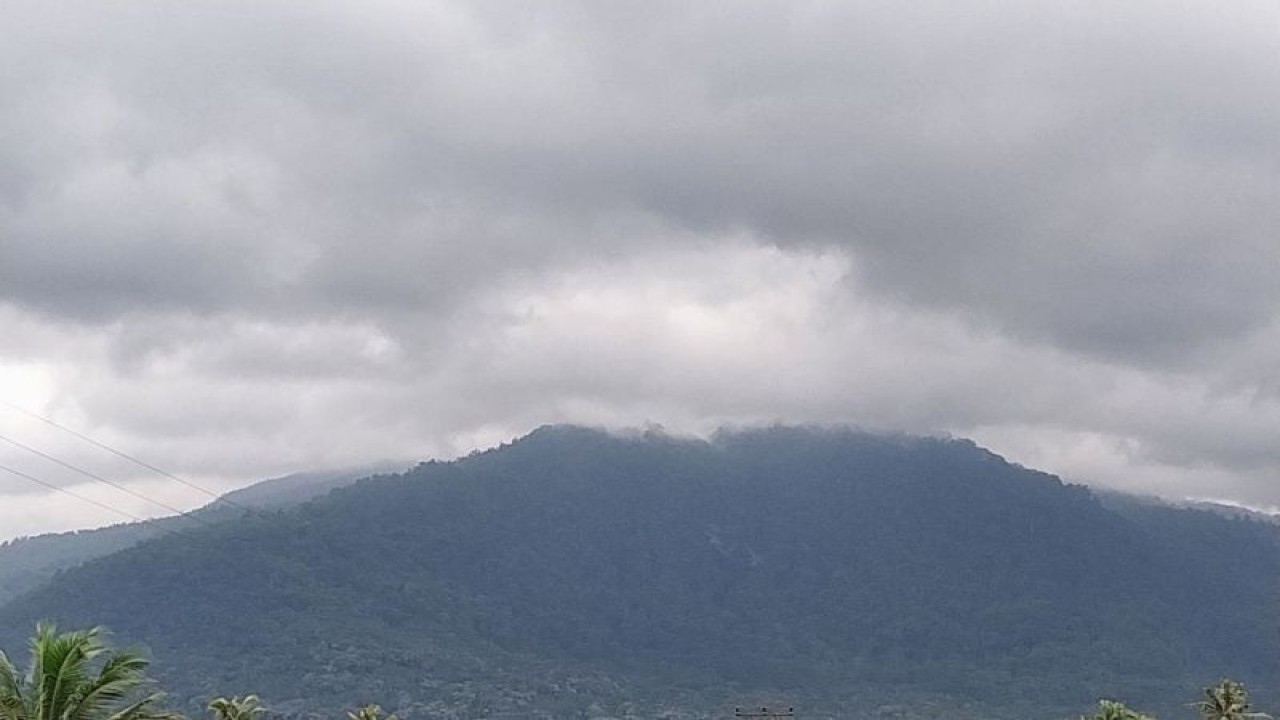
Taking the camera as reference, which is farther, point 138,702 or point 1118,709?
point 1118,709

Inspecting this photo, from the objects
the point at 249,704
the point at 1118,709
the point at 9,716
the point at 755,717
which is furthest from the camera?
the point at 755,717

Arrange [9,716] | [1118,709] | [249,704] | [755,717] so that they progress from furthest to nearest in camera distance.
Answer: [755,717] < [1118,709] < [249,704] < [9,716]

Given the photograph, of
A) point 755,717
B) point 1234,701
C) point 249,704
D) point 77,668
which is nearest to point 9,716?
point 77,668

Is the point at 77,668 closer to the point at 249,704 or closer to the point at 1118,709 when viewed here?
the point at 249,704

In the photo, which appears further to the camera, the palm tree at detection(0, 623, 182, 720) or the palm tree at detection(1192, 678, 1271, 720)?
the palm tree at detection(1192, 678, 1271, 720)

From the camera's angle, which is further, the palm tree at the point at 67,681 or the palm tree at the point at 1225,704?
the palm tree at the point at 1225,704

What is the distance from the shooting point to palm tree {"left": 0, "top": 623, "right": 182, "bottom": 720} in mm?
30203

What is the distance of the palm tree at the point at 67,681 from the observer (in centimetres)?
3020

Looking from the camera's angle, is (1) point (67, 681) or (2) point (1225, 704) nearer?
(1) point (67, 681)

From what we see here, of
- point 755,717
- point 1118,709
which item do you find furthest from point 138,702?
point 755,717

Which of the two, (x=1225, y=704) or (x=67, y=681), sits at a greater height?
(x=67, y=681)

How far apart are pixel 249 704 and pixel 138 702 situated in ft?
218

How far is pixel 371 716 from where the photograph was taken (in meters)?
99.9

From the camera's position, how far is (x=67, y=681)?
30.3 meters
